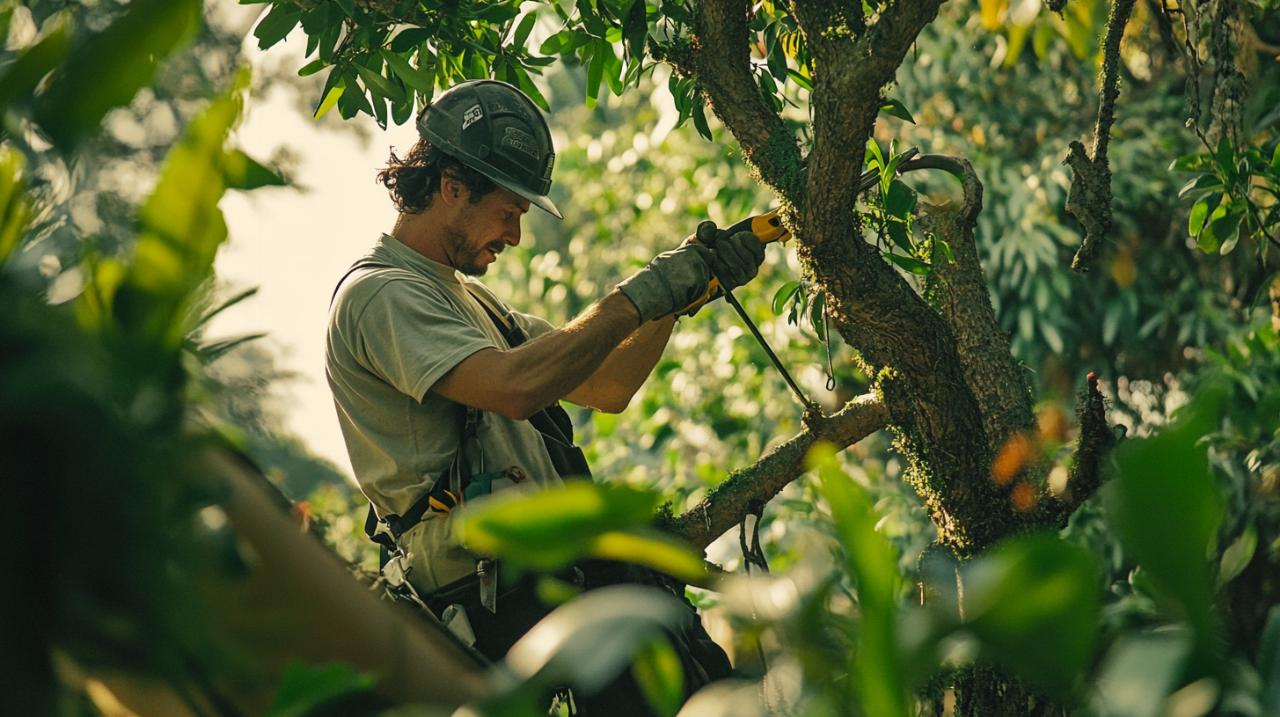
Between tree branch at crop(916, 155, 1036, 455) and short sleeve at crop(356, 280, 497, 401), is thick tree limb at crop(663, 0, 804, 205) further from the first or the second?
short sleeve at crop(356, 280, 497, 401)

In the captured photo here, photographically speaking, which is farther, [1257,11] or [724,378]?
[724,378]

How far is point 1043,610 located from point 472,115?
222 cm

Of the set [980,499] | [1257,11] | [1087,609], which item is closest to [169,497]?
[1087,609]

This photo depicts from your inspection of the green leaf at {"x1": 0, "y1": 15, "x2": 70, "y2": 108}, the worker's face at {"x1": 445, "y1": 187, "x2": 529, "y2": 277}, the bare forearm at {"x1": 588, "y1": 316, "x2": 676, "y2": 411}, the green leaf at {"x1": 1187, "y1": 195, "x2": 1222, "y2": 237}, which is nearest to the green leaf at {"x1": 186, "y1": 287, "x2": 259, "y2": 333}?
the green leaf at {"x1": 0, "y1": 15, "x2": 70, "y2": 108}

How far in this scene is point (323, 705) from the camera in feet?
2.20

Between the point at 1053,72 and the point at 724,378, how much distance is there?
2457 millimetres

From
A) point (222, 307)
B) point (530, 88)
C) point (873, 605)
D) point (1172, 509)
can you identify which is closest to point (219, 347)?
point (222, 307)

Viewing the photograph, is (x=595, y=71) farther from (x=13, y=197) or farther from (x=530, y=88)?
(x=13, y=197)

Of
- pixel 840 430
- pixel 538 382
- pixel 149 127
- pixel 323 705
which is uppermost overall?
pixel 149 127

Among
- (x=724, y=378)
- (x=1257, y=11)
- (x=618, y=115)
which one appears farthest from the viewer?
(x=618, y=115)

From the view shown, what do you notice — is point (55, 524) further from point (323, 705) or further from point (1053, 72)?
point (1053, 72)

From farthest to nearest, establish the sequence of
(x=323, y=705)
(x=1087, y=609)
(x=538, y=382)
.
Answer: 1. (x=538, y=382)
2. (x=323, y=705)
3. (x=1087, y=609)

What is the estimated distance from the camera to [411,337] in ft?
7.41

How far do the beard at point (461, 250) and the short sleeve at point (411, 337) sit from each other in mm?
271
